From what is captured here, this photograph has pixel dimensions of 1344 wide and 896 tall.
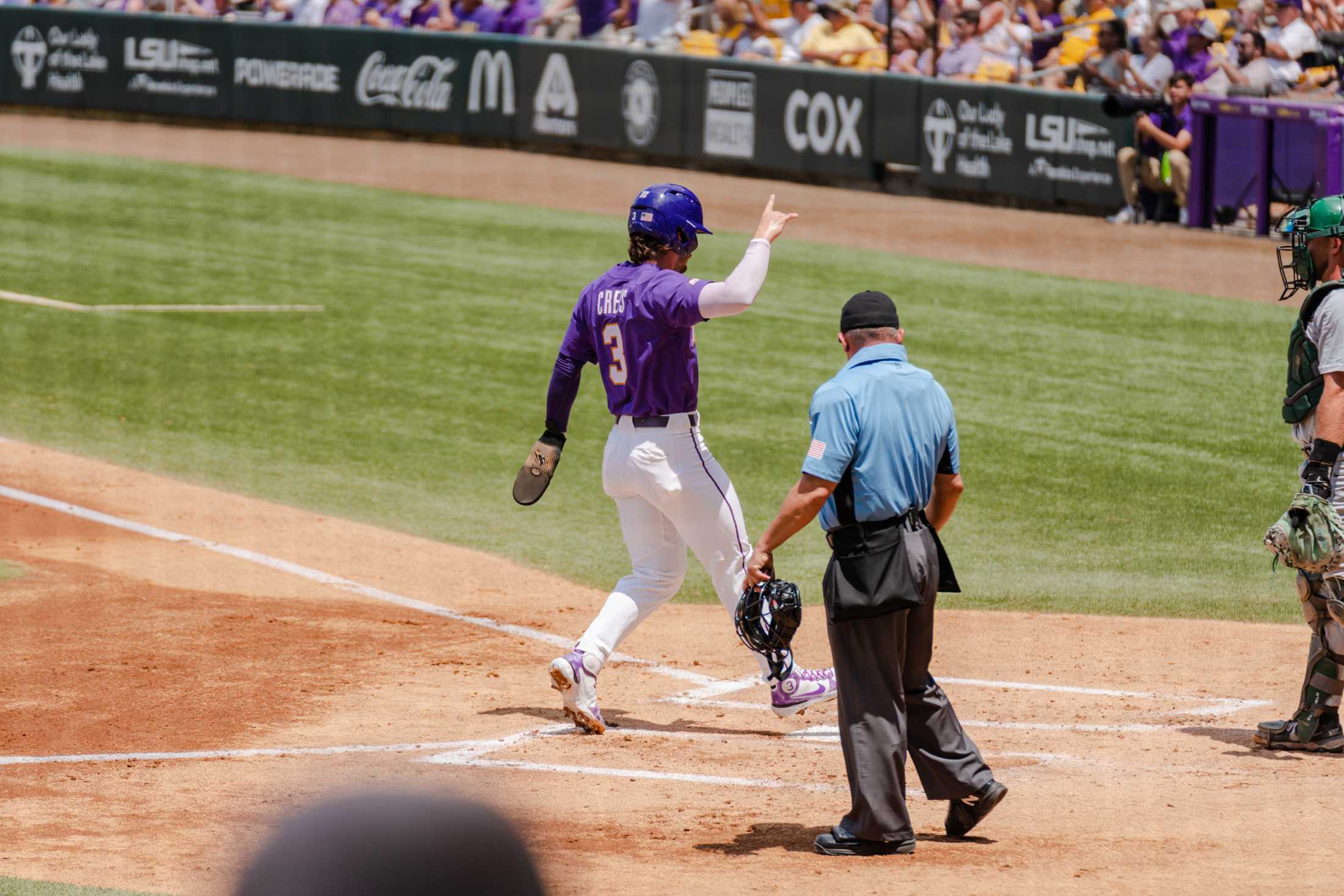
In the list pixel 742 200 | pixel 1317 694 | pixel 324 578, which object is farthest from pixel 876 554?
pixel 742 200

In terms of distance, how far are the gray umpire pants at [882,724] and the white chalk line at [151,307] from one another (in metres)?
11.8

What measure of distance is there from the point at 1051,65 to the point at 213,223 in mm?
10054

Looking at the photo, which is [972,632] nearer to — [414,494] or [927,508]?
[927,508]

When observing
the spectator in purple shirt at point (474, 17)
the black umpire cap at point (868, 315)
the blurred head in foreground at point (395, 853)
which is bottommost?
the blurred head in foreground at point (395, 853)

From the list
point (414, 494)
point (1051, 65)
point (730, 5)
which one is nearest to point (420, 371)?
point (414, 494)

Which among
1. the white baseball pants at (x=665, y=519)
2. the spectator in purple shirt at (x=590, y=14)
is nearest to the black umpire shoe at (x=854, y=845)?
the white baseball pants at (x=665, y=519)

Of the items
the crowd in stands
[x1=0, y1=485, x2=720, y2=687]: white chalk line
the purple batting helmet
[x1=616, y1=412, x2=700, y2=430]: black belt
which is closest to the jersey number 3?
[x1=616, y1=412, x2=700, y2=430]: black belt

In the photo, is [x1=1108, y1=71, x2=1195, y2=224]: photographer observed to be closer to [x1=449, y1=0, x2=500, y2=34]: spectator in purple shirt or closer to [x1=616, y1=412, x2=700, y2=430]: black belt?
[x1=449, y1=0, x2=500, y2=34]: spectator in purple shirt

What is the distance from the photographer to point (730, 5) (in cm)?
2541

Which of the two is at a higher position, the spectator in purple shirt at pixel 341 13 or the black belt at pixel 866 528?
the spectator in purple shirt at pixel 341 13

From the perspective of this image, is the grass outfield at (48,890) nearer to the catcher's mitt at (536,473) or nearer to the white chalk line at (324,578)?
the catcher's mitt at (536,473)

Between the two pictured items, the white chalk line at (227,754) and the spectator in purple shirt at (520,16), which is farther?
the spectator in purple shirt at (520,16)

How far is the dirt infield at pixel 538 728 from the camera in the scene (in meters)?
5.30

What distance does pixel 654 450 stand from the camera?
6559mm
